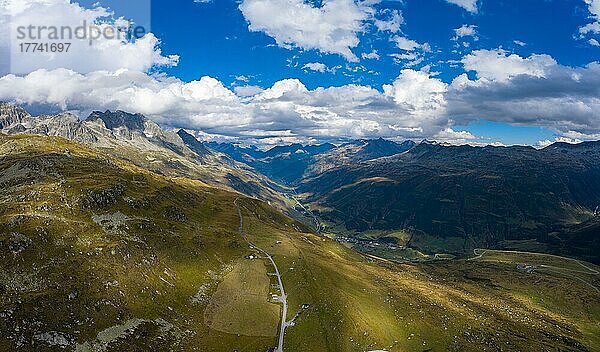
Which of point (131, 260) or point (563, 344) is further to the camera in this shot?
point (563, 344)

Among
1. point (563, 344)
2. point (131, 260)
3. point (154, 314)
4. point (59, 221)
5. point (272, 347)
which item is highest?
point (59, 221)

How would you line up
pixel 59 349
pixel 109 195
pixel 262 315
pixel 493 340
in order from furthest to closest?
pixel 109 195 → pixel 493 340 → pixel 262 315 → pixel 59 349

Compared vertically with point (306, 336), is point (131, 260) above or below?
above

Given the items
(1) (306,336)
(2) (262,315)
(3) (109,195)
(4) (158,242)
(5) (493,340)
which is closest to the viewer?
(1) (306,336)

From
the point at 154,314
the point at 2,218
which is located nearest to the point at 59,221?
the point at 2,218

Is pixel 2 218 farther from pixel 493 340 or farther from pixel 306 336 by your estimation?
pixel 493 340

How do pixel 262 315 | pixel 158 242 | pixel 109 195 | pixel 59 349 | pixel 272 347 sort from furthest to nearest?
pixel 109 195 < pixel 158 242 < pixel 262 315 < pixel 272 347 < pixel 59 349

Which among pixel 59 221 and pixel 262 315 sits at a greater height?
pixel 59 221

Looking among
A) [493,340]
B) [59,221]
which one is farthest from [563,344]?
[59,221]

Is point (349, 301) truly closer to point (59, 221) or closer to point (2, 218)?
point (59, 221)
